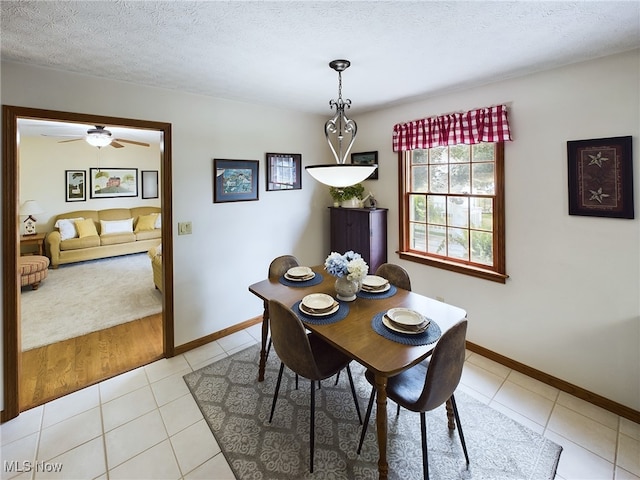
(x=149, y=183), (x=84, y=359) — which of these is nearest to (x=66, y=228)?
(x=149, y=183)

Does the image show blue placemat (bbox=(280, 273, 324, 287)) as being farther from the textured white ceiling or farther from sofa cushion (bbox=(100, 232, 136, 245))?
sofa cushion (bbox=(100, 232, 136, 245))

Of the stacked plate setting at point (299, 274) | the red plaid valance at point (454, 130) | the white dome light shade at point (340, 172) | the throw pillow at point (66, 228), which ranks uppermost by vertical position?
the red plaid valance at point (454, 130)

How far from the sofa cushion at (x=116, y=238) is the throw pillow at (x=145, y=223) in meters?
0.27

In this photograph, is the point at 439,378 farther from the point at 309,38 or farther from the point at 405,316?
the point at 309,38

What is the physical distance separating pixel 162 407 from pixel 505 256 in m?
3.02

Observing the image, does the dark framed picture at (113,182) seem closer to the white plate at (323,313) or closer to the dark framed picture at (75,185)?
the dark framed picture at (75,185)

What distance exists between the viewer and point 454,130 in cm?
279

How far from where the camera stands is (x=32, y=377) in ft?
8.31

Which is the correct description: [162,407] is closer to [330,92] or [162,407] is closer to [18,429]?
[18,429]

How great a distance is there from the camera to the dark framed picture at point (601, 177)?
198 cm

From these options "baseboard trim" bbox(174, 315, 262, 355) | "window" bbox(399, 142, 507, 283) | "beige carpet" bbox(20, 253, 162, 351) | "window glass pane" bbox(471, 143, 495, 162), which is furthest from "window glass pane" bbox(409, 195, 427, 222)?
"beige carpet" bbox(20, 253, 162, 351)

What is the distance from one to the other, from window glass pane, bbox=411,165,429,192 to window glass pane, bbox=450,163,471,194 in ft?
0.93

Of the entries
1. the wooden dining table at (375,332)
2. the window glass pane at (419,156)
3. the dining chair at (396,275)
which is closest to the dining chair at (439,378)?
the wooden dining table at (375,332)

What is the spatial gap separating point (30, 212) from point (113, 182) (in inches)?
68.9
